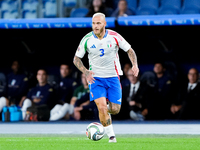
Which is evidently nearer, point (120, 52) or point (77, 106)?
point (77, 106)

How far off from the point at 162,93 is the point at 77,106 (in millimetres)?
2176

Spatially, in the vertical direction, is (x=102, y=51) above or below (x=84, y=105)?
above

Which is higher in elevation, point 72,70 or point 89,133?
point 72,70

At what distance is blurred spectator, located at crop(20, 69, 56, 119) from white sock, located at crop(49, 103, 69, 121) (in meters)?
0.30

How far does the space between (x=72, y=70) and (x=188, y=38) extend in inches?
130

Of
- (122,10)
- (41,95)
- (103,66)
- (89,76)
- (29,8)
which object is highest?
(29,8)

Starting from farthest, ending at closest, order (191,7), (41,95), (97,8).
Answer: (191,7), (41,95), (97,8)

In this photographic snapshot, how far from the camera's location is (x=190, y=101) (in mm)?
12203

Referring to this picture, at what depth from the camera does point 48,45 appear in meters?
14.6

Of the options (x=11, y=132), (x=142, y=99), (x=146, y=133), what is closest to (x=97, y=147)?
(x=146, y=133)

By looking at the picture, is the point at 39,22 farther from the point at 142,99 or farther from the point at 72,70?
the point at 142,99

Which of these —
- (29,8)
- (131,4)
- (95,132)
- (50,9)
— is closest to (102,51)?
(95,132)

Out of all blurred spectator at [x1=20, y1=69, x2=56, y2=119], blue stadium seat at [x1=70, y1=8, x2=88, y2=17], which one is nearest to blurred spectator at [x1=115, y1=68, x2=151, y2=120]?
blurred spectator at [x1=20, y1=69, x2=56, y2=119]

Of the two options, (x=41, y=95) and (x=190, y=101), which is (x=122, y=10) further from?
(x=41, y=95)
